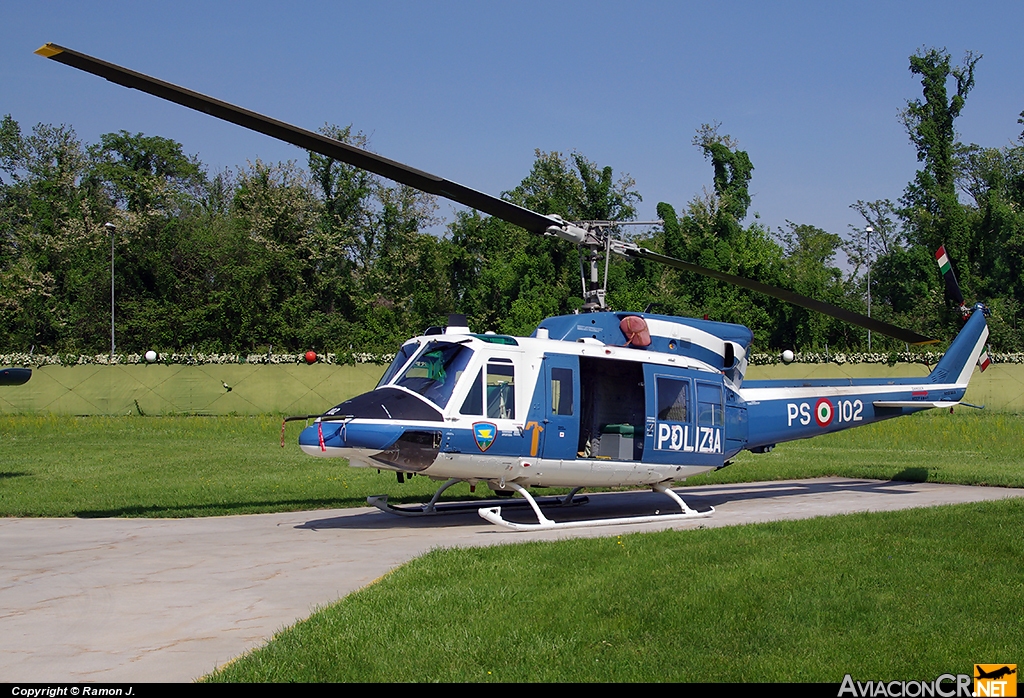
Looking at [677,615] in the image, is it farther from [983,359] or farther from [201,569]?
[983,359]

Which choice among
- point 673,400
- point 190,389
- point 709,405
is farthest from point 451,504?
point 190,389

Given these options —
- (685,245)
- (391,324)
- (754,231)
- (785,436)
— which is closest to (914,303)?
(754,231)

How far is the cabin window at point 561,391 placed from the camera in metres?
11.4

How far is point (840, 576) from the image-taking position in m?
7.46

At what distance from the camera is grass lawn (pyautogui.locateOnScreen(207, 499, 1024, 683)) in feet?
17.5

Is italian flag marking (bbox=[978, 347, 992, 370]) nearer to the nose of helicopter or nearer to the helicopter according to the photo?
the helicopter

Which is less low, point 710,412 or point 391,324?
point 391,324

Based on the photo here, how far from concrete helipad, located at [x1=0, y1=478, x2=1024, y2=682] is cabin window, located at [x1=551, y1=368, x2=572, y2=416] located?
4.83 feet

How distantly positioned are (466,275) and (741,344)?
35043mm

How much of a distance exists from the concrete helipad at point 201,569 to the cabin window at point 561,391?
1471 mm


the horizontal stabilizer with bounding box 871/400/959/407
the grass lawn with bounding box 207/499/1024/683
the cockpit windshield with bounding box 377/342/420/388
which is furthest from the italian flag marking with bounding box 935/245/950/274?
the cockpit windshield with bounding box 377/342/420/388

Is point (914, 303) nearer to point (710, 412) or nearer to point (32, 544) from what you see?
point (710, 412)

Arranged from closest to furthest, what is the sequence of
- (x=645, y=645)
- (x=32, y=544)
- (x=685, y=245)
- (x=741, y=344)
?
(x=645, y=645)
(x=32, y=544)
(x=741, y=344)
(x=685, y=245)

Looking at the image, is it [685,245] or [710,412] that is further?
[685,245]
